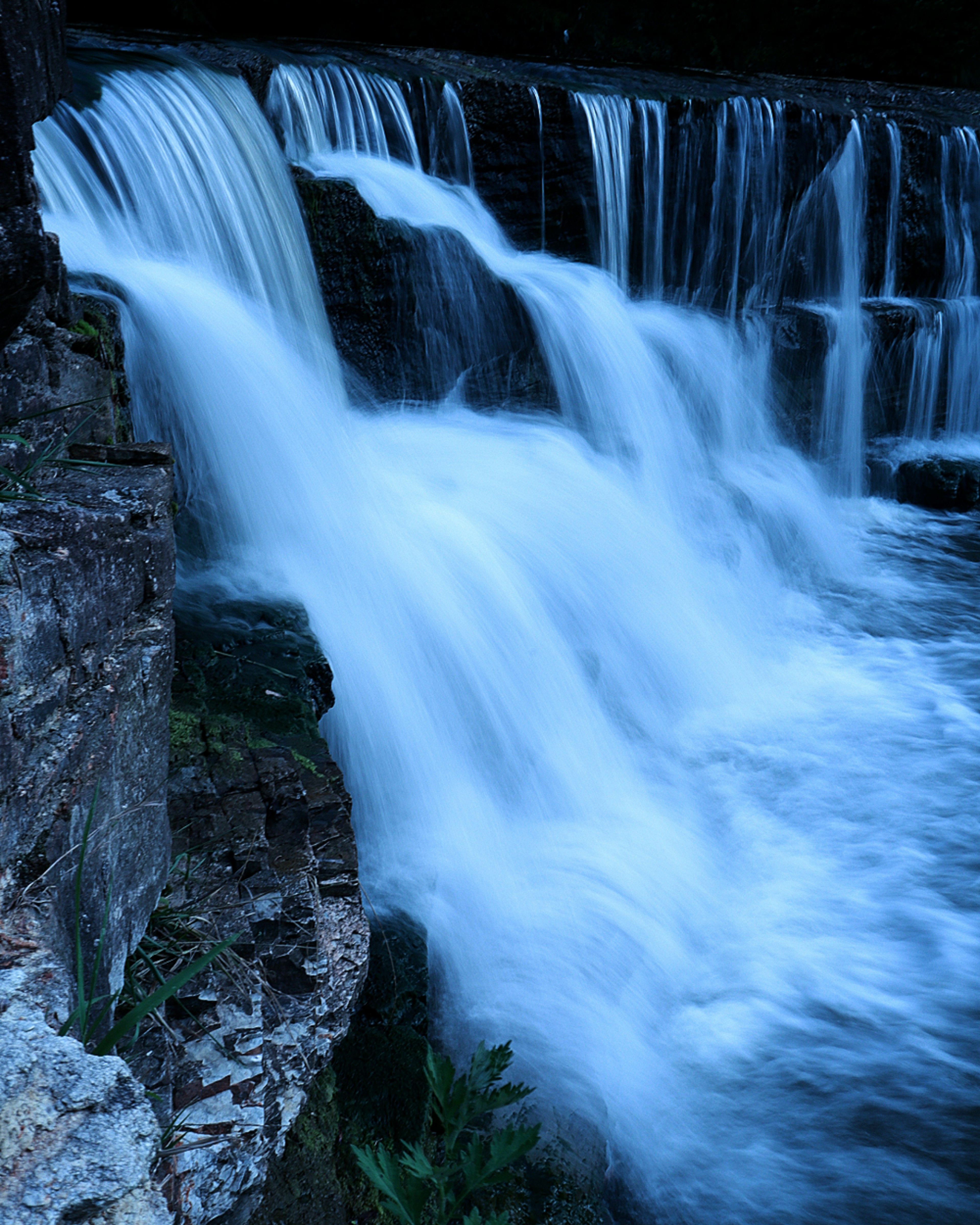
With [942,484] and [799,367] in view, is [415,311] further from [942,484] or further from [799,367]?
[942,484]

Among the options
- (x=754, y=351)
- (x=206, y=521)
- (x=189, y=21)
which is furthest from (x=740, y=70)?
(x=206, y=521)

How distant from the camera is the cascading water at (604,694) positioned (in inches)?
121

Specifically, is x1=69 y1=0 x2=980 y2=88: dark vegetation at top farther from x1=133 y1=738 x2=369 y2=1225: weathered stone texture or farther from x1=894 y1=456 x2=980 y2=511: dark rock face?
x1=133 y1=738 x2=369 y2=1225: weathered stone texture

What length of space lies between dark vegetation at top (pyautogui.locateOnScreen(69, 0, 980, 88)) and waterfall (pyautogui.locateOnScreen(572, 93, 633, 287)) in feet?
8.95

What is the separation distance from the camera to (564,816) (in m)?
4.12

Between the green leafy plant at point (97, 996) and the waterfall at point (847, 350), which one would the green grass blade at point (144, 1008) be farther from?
the waterfall at point (847, 350)

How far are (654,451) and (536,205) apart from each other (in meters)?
2.50

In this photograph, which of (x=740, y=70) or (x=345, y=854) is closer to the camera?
(x=345, y=854)

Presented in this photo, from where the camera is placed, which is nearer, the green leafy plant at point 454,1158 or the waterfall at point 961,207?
the green leafy plant at point 454,1158

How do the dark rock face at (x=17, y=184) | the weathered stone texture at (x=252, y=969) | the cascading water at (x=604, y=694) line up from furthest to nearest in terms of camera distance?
the cascading water at (x=604, y=694)
the dark rock face at (x=17, y=184)
the weathered stone texture at (x=252, y=969)

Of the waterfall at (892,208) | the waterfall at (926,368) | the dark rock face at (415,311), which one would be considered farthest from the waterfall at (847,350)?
the dark rock face at (415,311)

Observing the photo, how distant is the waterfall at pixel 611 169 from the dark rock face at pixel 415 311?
1.97 metres

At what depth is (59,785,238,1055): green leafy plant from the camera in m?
1.45

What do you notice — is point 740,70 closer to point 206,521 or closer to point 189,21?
point 189,21
